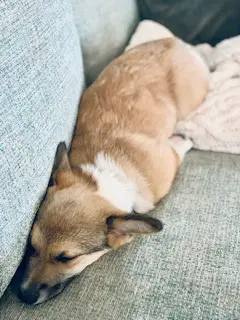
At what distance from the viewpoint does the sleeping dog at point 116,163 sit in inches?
48.6

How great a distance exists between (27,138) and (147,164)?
0.49 m

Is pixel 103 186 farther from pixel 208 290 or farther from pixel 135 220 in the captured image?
pixel 208 290

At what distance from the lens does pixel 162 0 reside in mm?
2008

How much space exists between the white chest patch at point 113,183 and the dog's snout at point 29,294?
13.0 inches

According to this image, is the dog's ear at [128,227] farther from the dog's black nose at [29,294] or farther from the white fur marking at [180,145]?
the white fur marking at [180,145]

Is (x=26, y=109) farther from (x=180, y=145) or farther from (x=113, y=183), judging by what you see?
(x=180, y=145)

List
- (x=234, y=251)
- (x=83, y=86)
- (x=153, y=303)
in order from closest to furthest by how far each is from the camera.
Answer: (x=153, y=303)
(x=234, y=251)
(x=83, y=86)

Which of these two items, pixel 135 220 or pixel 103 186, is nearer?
pixel 135 220

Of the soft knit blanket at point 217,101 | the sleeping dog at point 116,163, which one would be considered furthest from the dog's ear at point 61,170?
the soft knit blanket at point 217,101

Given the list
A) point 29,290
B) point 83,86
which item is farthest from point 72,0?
point 29,290

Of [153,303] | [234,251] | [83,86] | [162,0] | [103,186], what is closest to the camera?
[153,303]

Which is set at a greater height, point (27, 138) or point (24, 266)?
point (27, 138)

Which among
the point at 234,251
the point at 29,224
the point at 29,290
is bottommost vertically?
the point at 234,251

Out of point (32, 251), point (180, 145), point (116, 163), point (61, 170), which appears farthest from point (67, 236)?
point (180, 145)
